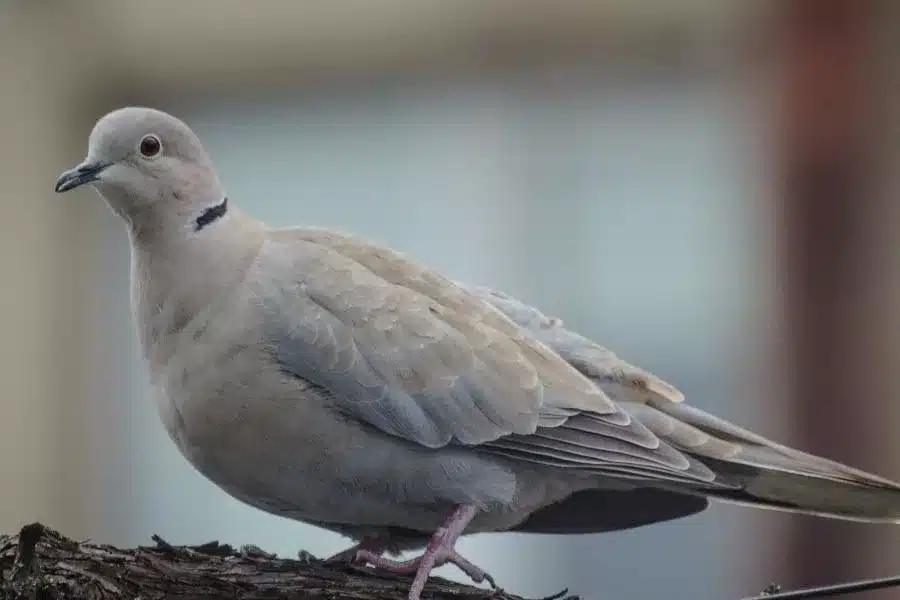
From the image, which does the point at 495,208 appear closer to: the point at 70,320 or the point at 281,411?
the point at 70,320

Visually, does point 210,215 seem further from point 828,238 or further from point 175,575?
point 828,238

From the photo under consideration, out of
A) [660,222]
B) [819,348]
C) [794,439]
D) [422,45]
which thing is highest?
[422,45]

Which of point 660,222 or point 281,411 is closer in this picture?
point 281,411

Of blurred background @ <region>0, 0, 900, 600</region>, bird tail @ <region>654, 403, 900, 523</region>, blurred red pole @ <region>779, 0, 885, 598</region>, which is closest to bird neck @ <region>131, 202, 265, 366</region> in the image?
bird tail @ <region>654, 403, 900, 523</region>

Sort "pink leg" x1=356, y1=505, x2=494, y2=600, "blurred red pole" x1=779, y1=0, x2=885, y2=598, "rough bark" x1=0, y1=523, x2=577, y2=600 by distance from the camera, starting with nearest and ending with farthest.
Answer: "rough bark" x1=0, y1=523, x2=577, y2=600, "pink leg" x1=356, y1=505, x2=494, y2=600, "blurred red pole" x1=779, y1=0, x2=885, y2=598

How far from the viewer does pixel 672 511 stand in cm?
123

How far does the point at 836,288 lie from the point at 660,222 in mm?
447

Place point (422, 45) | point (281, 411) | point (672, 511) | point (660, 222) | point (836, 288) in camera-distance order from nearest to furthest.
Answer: point (281, 411) → point (672, 511) → point (836, 288) → point (660, 222) → point (422, 45)

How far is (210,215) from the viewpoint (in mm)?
1150

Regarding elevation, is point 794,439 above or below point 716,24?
below

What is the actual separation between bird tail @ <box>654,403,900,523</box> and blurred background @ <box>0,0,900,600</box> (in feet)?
5.32

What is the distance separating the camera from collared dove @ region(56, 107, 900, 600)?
108 centimetres

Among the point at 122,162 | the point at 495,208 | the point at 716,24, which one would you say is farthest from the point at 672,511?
the point at 716,24

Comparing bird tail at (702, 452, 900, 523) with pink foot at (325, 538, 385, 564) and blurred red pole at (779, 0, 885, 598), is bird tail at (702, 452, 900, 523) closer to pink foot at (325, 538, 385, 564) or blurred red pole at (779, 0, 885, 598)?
pink foot at (325, 538, 385, 564)
